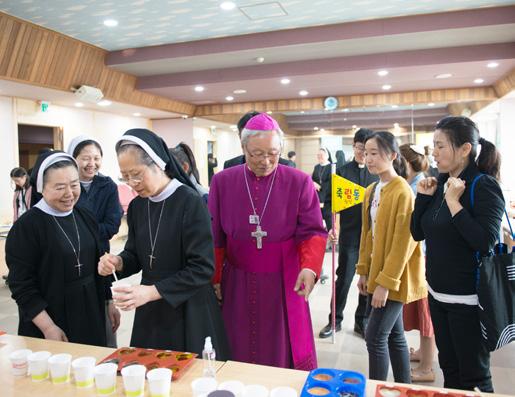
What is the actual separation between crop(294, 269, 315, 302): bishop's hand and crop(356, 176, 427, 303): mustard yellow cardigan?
0.51m

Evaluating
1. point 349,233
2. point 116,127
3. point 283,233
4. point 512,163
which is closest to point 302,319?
point 283,233

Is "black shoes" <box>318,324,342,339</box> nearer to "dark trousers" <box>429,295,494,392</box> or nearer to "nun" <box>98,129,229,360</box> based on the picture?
"dark trousers" <box>429,295,494,392</box>

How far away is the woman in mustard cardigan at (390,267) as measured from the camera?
2152 millimetres

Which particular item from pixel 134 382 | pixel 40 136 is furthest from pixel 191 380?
pixel 40 136

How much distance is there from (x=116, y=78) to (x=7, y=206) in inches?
110

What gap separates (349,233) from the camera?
142 inches

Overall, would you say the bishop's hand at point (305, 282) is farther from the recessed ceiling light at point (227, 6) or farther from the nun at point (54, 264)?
the recessed ceiling light at point (227, 6)

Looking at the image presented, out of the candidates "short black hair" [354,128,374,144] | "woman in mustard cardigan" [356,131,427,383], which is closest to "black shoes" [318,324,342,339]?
"woman in mustard cardigan" [356,131,427,383]

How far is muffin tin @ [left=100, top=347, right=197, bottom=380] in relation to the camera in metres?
1.36

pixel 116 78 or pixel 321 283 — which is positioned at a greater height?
pixel 116 78

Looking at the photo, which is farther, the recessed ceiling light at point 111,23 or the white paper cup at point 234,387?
the recessed ceiling light at point 111,23

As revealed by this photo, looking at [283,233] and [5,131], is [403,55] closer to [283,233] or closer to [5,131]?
[283,233]

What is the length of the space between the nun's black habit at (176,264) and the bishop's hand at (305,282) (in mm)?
387

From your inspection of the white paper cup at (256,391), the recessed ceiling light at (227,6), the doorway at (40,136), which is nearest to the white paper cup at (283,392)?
the white paper cup at (256,391)
